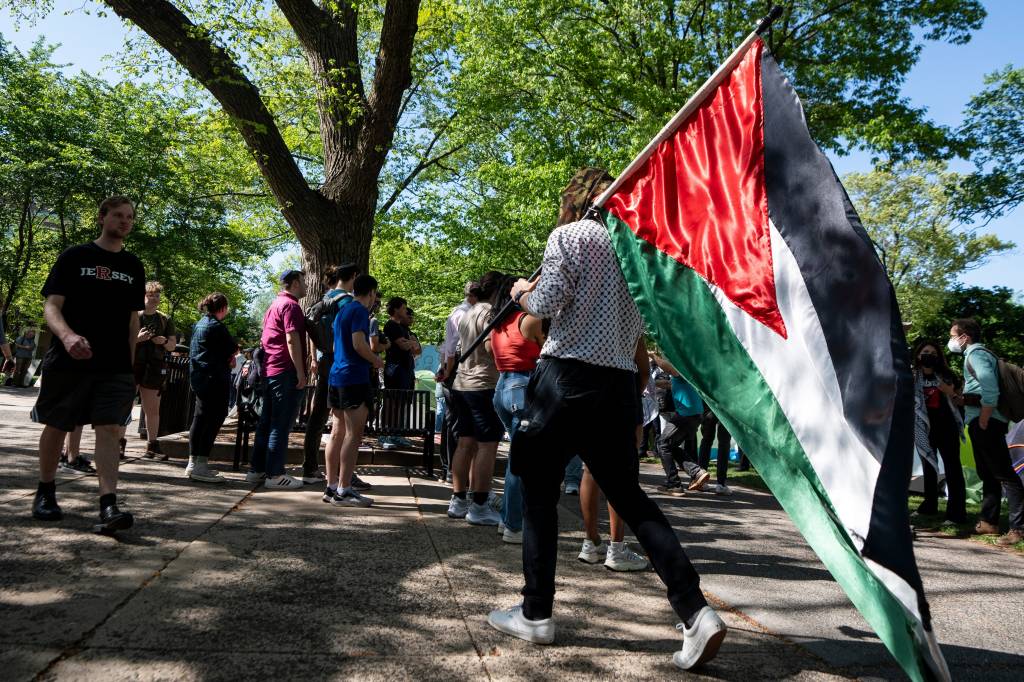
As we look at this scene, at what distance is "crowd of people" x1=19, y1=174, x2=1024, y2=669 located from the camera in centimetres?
335

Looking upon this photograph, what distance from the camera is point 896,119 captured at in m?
16.1

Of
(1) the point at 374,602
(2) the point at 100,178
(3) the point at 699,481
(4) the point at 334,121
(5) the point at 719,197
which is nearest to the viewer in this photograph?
(5) the point at 719,197

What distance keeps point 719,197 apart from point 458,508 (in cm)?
356

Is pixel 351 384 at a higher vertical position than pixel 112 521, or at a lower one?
higher

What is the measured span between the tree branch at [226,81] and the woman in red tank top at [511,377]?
578cm

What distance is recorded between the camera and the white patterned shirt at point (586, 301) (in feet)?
11.2

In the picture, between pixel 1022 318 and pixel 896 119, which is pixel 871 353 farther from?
pixel 1022 318

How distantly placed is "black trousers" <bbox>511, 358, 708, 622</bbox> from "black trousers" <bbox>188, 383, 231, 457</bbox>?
473cm

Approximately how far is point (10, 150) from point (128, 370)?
27.3 meters

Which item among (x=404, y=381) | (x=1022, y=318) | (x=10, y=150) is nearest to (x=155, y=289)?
(x=404, y=381)

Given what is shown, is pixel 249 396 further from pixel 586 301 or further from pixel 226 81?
pixel 586 301

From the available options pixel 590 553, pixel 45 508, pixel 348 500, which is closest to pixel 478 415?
pixel 348 500

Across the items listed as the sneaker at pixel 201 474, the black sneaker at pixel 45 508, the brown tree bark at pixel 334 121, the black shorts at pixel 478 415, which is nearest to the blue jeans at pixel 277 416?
the sneaker at pixel 201 474

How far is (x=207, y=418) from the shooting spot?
7.37 meters
